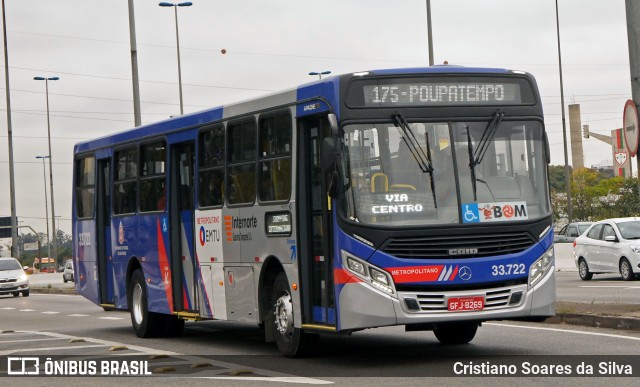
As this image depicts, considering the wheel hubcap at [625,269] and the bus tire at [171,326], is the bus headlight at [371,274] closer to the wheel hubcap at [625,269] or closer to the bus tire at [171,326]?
the bus tire at [171,326]

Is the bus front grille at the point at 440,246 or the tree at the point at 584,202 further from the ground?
the tree at the point at 584,202

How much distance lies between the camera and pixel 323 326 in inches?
551

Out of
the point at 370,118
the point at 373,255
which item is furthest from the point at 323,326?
the point at 370,118

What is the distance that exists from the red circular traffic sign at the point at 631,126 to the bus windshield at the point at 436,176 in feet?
10.2

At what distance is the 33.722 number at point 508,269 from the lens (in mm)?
13547

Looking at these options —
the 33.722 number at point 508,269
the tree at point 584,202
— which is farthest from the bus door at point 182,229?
the tree at point 584,202

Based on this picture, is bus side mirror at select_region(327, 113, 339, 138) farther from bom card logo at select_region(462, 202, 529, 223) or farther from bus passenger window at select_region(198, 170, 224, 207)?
bus passenger window at select_region(198, 170, 224, 207)

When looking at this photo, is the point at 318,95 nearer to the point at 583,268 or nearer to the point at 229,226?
the point at 229,226

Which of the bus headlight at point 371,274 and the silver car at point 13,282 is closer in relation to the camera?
the bus headlight at point 371,274

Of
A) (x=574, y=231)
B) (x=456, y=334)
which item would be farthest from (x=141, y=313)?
(x=574, y=231)

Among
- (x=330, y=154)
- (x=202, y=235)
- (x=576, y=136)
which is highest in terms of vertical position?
(x=576, y=136)

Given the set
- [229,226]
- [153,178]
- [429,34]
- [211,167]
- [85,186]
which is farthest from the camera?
[429,34]

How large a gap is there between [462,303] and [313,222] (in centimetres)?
202

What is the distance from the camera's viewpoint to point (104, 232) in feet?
73.2
